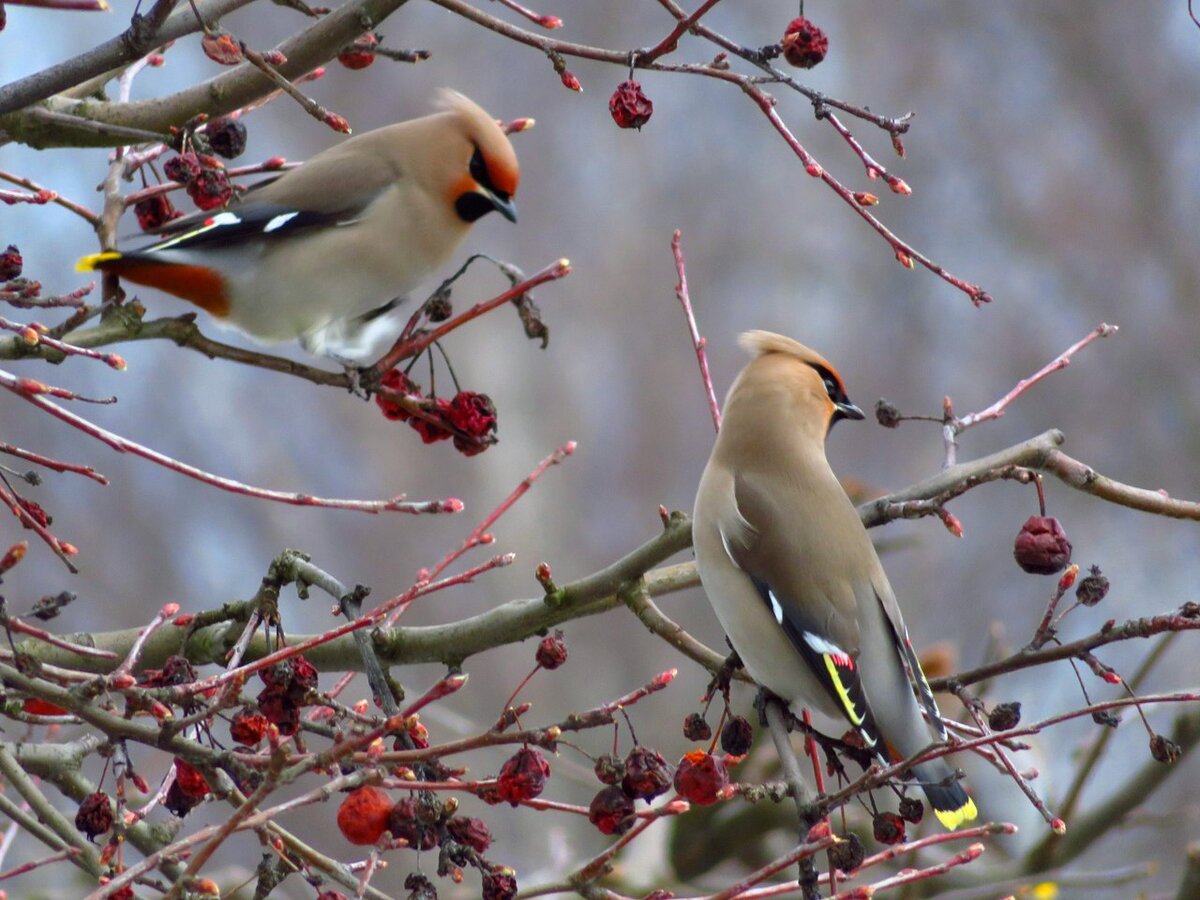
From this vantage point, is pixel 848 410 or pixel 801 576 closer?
pixel 801 576

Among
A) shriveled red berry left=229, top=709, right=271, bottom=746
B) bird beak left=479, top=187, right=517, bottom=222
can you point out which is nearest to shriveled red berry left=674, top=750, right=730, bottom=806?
shriveled red berry left=229, top=709, right=271, bottom=746

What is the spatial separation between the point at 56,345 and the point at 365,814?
31.8 inches

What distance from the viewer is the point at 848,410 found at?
12.0 feet

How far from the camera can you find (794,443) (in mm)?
3504

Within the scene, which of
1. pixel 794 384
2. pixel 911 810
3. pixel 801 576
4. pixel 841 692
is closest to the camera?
pixel 911 810

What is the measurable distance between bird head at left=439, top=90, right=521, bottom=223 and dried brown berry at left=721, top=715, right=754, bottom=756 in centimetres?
149

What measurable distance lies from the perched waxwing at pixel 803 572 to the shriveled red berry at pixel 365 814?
107cm

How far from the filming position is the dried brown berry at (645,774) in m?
2.04

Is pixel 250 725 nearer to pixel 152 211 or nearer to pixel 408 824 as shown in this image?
pixel 408 824

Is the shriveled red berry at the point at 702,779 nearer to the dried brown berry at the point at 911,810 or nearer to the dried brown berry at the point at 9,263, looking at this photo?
the dried brown berry at the point at 911,810

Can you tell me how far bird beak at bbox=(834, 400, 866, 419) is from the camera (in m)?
3.62

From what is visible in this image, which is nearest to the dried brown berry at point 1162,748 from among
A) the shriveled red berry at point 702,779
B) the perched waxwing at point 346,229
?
the shriveled red berry at point 702,779

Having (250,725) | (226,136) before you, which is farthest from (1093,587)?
(226,136)

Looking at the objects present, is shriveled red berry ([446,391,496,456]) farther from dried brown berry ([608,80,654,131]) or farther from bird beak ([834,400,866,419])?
bird beak ([834,400,866,419])
